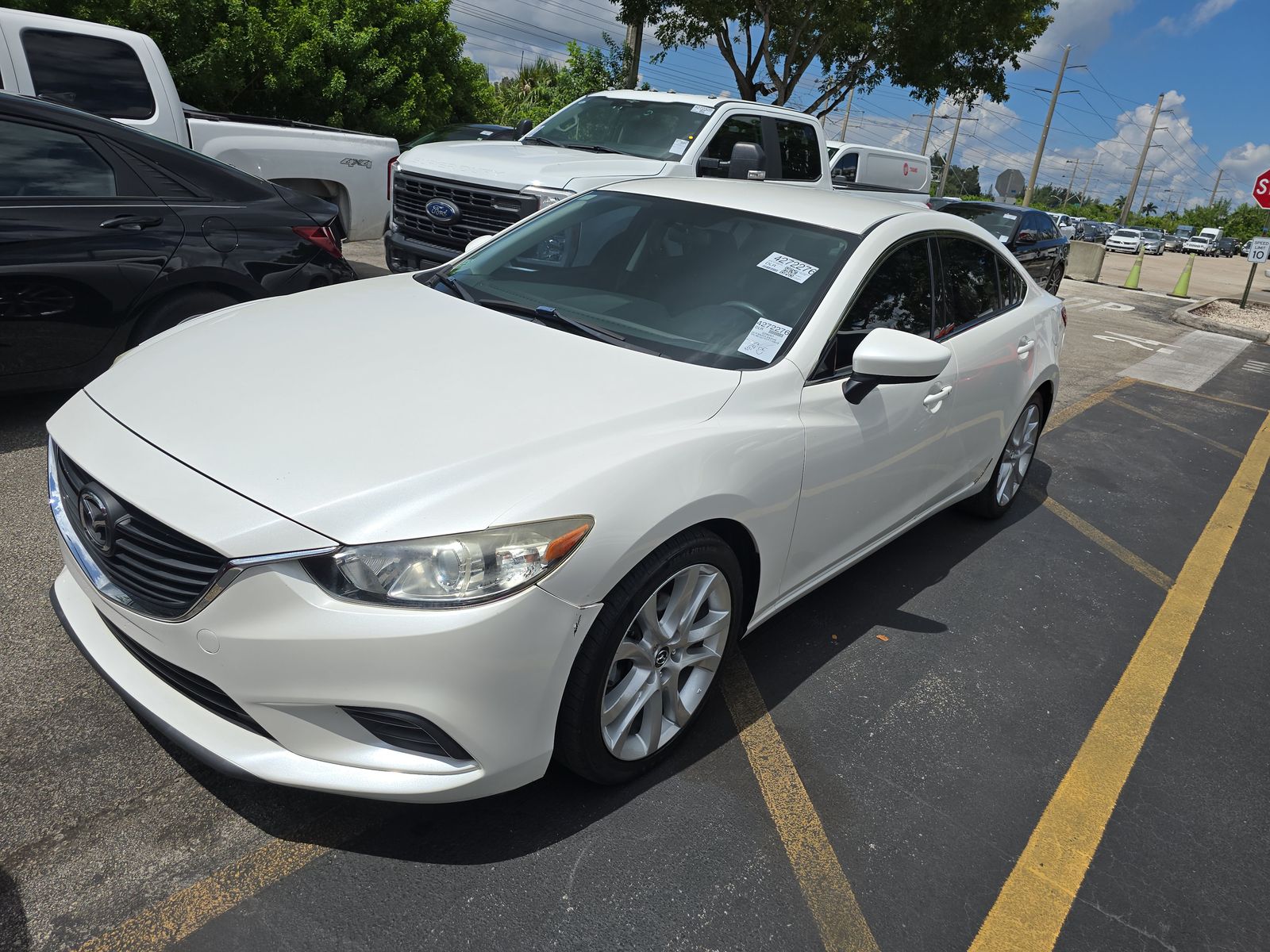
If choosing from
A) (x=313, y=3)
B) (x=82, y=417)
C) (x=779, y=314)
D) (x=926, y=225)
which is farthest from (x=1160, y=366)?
(x=313, y=3)

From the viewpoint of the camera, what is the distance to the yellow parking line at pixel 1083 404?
25.3ft

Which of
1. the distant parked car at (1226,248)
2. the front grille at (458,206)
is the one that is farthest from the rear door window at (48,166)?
the distant parked car at (1226,248)

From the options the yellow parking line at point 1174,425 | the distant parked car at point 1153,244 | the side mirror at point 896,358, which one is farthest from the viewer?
the distant parked car at point 1153,244

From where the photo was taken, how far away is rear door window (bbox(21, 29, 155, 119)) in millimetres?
6199

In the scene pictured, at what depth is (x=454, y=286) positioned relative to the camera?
11.7ft

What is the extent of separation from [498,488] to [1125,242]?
171 feet

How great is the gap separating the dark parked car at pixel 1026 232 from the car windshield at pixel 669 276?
11.2m

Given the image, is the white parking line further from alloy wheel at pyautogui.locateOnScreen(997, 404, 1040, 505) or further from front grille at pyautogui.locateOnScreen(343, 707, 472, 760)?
front grille at pyautogui.locateOnScreen(343, 707, 472, 760)

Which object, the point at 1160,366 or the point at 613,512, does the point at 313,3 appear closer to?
the point at 1160,366

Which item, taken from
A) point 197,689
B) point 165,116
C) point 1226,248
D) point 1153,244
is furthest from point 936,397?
point 1226,248

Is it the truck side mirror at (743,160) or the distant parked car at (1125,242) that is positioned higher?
the truck side mirror at (743,160)

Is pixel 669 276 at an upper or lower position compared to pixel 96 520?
upper

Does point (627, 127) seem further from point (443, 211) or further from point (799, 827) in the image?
point (799, 827)

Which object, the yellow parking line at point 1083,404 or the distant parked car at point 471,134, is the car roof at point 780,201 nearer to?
the yellow parking line at point 1083,404
